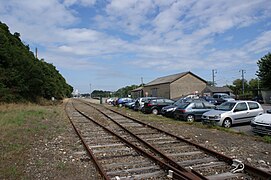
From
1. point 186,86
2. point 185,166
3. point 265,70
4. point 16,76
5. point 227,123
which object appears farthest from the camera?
point 186,86

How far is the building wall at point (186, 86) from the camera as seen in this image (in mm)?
66500

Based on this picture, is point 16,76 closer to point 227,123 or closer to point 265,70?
point 227,123

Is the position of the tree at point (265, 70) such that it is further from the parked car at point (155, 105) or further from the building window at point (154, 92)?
the building window at point (154, 92)

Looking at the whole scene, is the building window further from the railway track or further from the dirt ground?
the railway track

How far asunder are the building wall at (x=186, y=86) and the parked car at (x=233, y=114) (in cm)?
5102

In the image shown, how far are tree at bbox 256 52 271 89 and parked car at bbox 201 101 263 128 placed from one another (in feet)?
108

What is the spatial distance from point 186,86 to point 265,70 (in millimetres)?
24417

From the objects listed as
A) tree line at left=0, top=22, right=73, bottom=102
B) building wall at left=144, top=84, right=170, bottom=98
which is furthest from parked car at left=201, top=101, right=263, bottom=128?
building wall at left=144, top=84, right=170, bottom=98

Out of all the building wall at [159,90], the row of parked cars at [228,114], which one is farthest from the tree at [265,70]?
the row of parked cars at [228,114]

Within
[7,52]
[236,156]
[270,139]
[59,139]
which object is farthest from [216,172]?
[7,52]

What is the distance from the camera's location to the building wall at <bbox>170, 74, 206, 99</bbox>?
6650cm

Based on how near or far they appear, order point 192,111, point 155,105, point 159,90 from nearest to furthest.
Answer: point 192,111, point 155,105, point 159,90

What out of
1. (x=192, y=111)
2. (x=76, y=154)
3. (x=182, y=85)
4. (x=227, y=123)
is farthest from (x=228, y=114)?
(x=182, y=85)

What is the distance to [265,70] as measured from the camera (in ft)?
148
